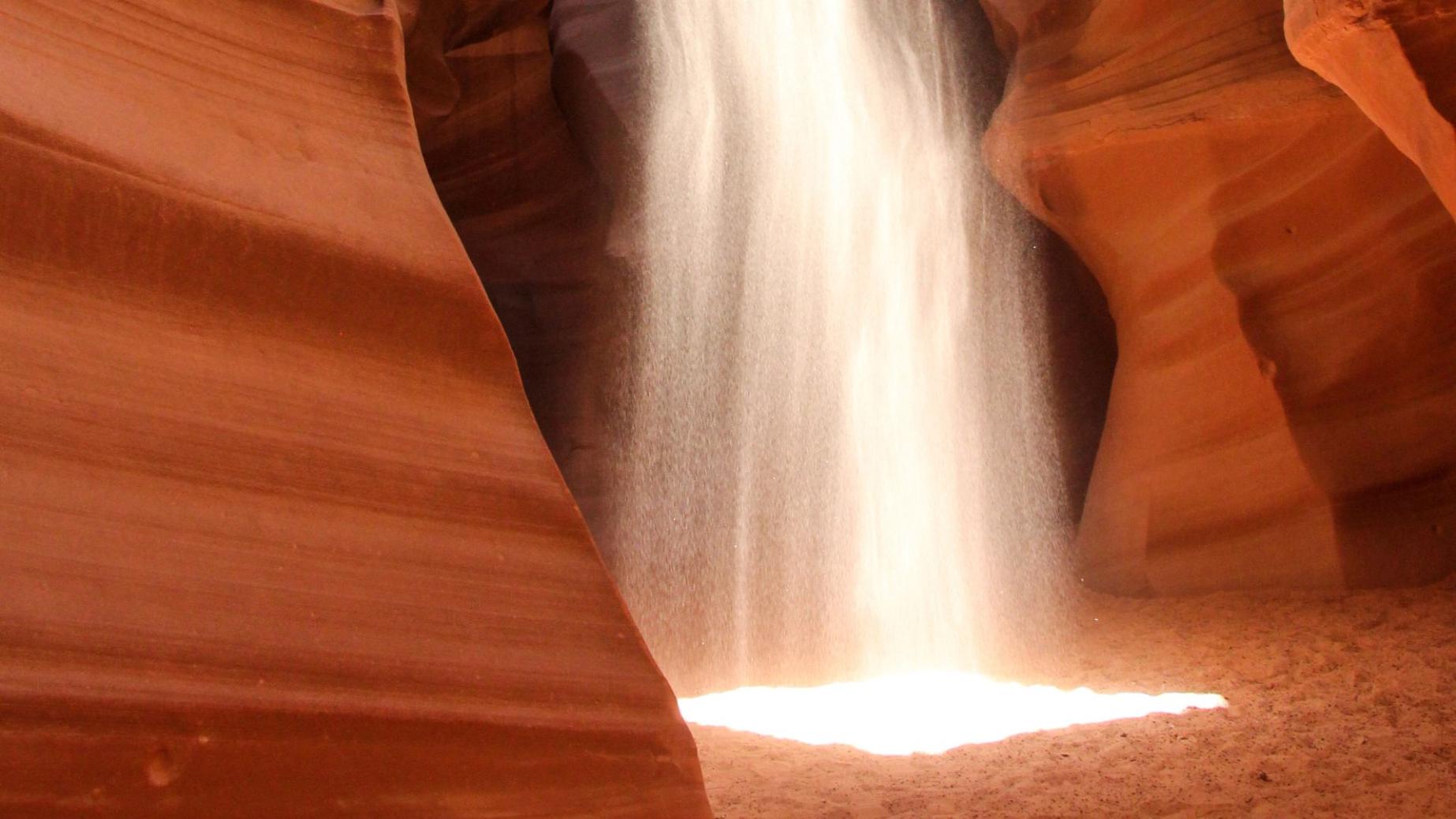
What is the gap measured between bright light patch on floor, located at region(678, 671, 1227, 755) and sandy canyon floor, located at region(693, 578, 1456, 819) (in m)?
0.13

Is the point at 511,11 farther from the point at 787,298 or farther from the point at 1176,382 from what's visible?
the point at 1176,382

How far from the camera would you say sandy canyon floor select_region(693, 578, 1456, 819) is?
3.04m

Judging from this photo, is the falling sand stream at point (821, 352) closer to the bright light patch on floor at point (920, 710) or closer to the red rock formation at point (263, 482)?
the bright light patch on floor at point (920, 710)

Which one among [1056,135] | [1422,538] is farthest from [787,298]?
[1422,538]

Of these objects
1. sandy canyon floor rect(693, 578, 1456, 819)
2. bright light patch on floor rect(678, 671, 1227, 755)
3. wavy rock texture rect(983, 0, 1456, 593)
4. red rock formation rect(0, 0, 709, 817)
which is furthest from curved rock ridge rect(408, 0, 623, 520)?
red rock formation rect(0, 0, 709, 817)

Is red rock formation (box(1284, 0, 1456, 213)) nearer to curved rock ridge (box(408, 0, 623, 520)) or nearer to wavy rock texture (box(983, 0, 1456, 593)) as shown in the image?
wavy rock texture (box(983, 0, 1456, 593))

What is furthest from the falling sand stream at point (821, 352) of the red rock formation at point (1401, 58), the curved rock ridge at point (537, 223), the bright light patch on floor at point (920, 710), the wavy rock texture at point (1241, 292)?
the red rock formation at point (1401, 58)

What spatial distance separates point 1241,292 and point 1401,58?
2541mm

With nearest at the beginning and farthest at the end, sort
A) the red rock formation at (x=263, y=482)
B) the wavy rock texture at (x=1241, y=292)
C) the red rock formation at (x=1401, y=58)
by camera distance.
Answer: the red rock formation at (x=263, y=482) < the red rock formation at (x=1401, y=58) < the wavy rock texture at (x=1241, y=292)

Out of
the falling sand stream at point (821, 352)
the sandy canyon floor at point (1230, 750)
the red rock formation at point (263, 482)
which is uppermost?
the red rock formation at point (263, 482)

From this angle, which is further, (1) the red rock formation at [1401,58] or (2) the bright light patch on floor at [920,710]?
(2) the bright light patch on floor at [920,710]

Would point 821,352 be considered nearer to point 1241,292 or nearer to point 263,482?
point 1241,292

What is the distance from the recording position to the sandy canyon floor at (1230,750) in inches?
120

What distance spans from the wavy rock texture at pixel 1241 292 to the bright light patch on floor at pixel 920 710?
139 centimetres
